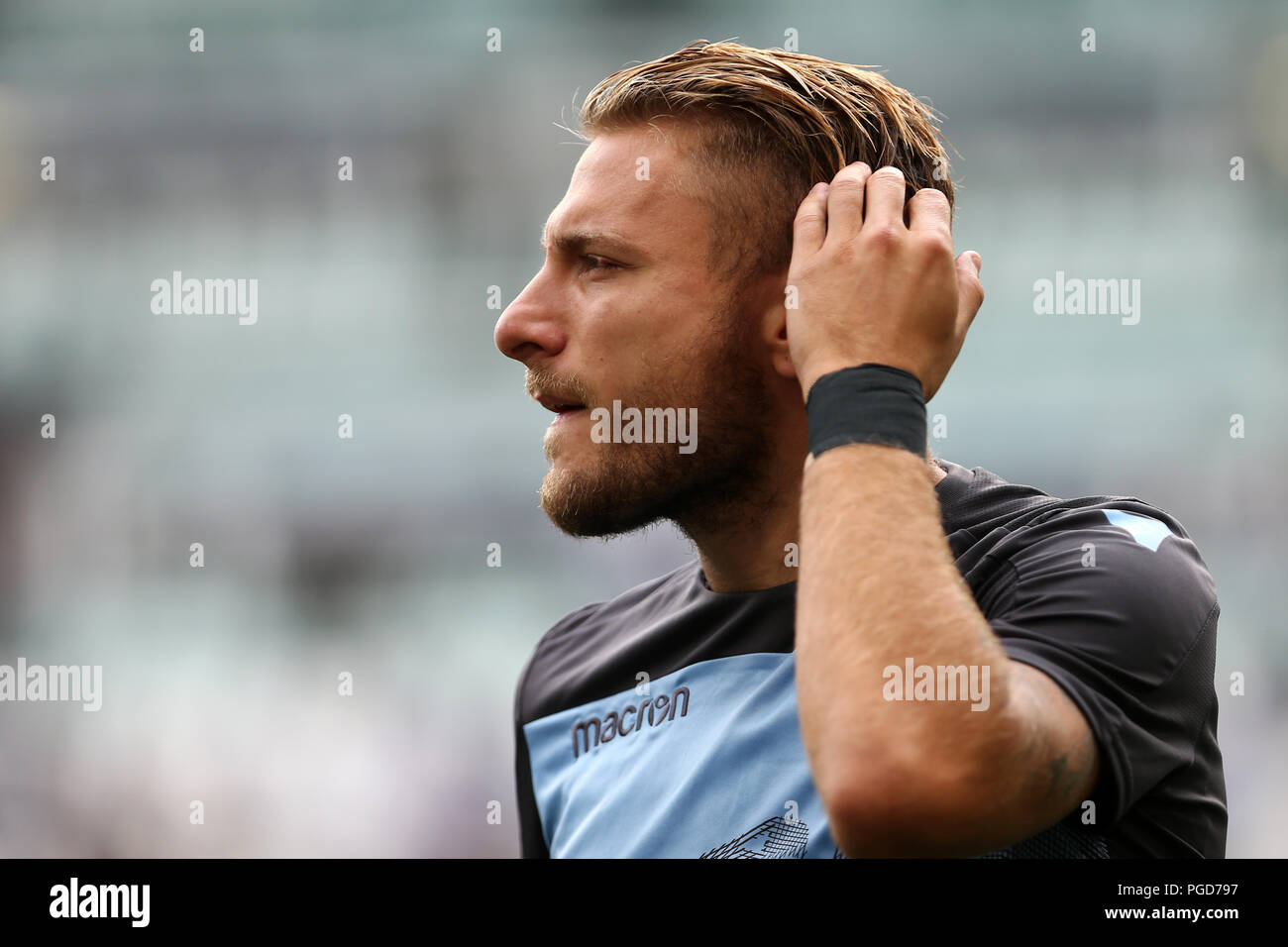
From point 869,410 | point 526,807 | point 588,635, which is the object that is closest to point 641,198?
point 869,410

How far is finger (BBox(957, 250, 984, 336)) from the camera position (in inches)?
73.8

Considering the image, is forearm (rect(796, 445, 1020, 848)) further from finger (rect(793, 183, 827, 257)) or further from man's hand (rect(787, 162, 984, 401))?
finger (rect(793, 183, 827, 257))

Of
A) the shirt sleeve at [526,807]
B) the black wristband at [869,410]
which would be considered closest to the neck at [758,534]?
the black wristband at [869,410]

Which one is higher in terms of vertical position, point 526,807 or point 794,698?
point 794,698

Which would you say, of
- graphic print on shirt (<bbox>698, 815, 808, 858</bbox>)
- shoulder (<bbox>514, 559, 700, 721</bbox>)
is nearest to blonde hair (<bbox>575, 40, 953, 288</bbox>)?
shoulder (<bbox>514, 559, 700, 721</bbox>)

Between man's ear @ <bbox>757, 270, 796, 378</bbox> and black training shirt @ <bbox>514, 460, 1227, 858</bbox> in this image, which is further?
man's ear @ <bbox>757, 270, 796, 378</bbox>

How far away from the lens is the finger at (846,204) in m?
1.86

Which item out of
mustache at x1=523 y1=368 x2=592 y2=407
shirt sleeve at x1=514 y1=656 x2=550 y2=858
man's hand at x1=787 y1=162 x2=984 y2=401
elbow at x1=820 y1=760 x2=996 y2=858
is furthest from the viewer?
shirt sleeve at x1=514 y1=656 x2=550 y2=858

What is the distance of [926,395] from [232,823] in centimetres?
661

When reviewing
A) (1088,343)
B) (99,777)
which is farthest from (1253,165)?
(99,777)

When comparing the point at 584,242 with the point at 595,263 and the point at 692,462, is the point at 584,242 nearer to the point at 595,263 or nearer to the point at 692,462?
the point at 595,263

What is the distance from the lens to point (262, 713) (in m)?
7.79

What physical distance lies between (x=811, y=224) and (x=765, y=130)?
49 centimetres

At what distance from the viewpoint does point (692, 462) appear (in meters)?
2.19
